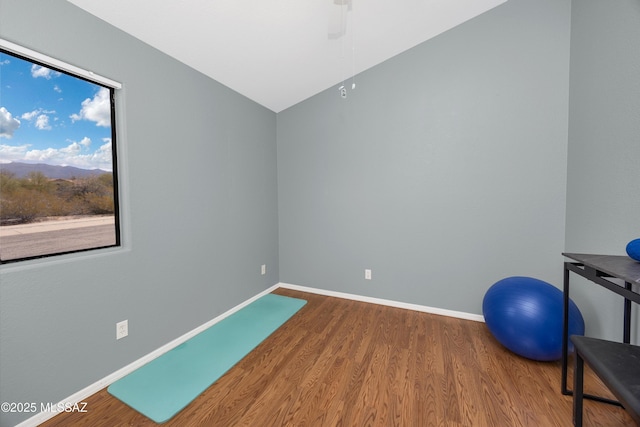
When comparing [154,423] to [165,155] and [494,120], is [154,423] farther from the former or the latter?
[494,120]

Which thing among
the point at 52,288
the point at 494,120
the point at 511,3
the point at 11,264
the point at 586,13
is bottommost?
the point at 52,288

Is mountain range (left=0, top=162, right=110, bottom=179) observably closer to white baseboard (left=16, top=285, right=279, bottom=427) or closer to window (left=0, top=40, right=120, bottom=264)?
window (left=0, top=40, right=120, bottom=264)

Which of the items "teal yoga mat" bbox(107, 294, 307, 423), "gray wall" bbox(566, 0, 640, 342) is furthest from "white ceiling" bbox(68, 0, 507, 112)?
"teal yoga mat" bbox(107, 294, 307, 423)

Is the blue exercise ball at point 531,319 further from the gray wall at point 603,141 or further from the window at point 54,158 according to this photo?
the window at point 54,158

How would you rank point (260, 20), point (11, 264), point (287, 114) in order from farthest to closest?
point (287, 114) → point (260, 20) → point (11, 264)

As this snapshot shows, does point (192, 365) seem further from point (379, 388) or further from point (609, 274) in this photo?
point (609, 274)

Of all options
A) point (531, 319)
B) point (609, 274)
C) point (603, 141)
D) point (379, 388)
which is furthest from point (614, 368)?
point (603, 141)

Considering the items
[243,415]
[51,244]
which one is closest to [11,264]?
[51,244]

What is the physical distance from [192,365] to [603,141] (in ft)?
11.0

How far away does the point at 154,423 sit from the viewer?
1316mm

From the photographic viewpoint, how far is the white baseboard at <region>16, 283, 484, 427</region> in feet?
4.52

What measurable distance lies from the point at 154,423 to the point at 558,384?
2.45 meters

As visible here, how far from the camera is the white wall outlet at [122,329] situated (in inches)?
64.6

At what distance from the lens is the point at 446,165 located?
2490mm
